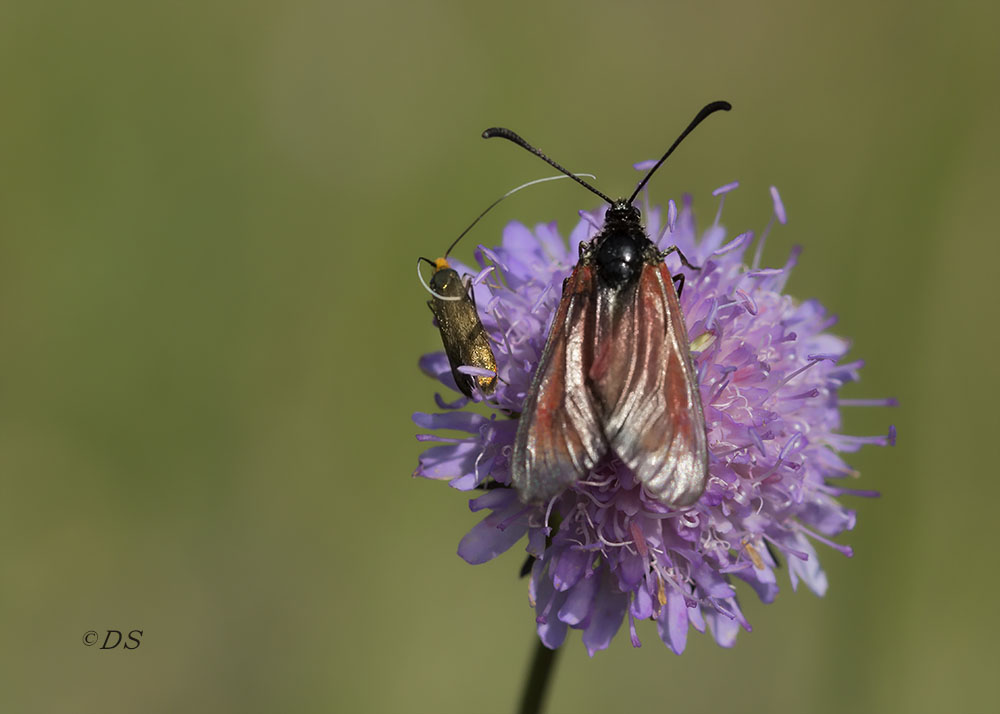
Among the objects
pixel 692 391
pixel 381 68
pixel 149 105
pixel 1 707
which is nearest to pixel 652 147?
pixel 381 68

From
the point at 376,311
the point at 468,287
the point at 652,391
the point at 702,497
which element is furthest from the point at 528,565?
the point at 376,311

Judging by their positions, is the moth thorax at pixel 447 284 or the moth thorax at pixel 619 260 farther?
the moth thorax at pixel 447 284

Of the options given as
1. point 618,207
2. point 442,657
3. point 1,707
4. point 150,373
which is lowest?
point 1,707

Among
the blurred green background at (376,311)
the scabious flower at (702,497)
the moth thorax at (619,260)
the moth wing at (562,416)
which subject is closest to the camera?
the moth wing at (562,416)

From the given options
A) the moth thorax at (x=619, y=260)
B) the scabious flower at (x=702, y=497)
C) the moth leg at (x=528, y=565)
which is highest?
the moth thorax at (x=619, y=260)

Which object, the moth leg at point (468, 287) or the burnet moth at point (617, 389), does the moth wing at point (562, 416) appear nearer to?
the burnet moth at point (617, 389)

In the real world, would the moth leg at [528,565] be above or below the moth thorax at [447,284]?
below

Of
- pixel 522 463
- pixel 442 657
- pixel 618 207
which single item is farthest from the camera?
pixel 442 657

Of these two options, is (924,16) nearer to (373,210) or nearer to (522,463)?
(373,210)

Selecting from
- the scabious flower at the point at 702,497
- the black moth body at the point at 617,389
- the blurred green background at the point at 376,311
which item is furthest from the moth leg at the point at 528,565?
the blurred green background at the point at 376,311
